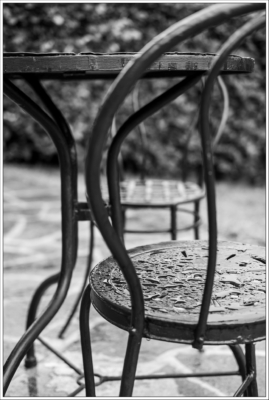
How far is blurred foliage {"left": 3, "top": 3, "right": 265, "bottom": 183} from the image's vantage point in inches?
159

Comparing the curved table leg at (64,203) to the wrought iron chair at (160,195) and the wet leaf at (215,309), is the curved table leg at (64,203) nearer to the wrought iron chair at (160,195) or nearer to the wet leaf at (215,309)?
the wrought iron chair at (160,195)

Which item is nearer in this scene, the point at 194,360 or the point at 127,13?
the point at 194,360

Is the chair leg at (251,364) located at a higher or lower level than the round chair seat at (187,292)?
lower

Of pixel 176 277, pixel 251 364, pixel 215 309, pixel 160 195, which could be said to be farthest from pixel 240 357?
pixel 160 195

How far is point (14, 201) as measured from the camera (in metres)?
4.21

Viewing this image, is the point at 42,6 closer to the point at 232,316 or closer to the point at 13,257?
the point at 13,257

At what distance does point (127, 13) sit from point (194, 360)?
11.5 feet

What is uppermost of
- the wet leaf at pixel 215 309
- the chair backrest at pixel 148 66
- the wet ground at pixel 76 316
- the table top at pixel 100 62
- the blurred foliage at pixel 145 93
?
the blurred foliage at pixel 145 93

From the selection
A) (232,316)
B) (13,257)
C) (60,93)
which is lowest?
(13,257)

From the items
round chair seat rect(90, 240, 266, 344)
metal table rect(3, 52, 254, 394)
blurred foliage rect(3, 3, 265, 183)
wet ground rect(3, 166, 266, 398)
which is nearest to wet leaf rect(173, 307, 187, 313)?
round chair seat rect(90, 240, 266, 344)

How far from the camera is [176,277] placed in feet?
3.41

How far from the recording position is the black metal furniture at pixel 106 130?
2.27 ft

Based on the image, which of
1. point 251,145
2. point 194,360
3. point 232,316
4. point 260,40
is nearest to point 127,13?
point 260,40

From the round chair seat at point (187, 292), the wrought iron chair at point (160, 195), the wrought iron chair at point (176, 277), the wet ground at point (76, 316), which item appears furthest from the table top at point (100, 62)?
the wet ground at point (76, 316)
